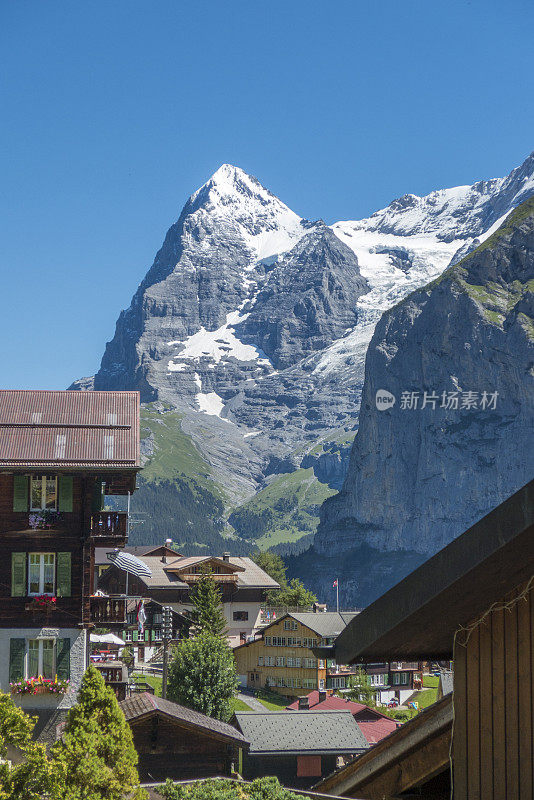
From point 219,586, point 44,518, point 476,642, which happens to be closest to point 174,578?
point 219,586

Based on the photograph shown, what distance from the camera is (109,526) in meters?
47.3

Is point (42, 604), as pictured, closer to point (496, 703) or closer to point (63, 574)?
point (63, 574)

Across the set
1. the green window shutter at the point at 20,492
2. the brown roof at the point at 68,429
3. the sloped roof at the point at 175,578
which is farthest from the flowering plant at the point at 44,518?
the sloped roof at the point at 175,578

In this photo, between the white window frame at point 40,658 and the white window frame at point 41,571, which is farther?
the white window frame at point 41,571

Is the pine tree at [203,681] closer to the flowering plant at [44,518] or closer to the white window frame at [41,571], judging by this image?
the white window frame at [41,571]

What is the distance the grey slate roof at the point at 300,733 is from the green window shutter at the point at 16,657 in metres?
16.9

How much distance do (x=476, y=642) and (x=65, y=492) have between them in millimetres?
41436

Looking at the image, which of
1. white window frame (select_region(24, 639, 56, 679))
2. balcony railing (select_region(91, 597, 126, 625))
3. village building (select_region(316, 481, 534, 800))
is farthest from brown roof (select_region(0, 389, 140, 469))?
village building (select_region(316, 481, 534, 800))

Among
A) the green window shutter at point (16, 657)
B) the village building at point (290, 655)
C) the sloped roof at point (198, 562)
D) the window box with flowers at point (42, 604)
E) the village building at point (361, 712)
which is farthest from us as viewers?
the sloped roof at point (198, 562)

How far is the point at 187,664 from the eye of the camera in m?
73.6

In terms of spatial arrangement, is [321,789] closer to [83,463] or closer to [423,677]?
[83,463]

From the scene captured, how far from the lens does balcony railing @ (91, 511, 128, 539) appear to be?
47000 millimetres

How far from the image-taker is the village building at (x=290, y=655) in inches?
3903

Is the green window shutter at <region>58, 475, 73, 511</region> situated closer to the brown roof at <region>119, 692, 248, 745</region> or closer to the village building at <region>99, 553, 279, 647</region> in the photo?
the brown roof at <region>119, 692, 248, 745</region>
